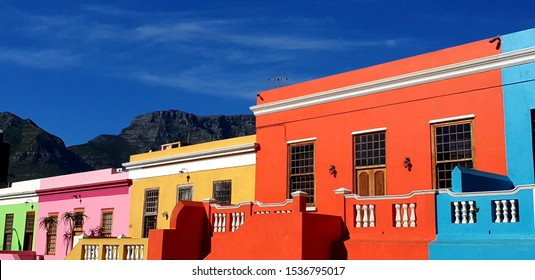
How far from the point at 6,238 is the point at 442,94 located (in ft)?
73.4

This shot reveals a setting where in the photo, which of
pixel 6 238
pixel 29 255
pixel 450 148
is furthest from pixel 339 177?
pixel 6 238

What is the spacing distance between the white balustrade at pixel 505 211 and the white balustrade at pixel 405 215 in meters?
1.49

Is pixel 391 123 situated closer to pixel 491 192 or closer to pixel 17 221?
pixel 491 192

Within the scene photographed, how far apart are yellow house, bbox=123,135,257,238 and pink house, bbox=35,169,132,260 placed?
796 mm

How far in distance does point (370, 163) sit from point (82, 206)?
13.9 m

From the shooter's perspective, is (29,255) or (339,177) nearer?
(339,177)

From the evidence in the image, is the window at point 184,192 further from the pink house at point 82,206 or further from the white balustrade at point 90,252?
the white balustrade at point 90,252

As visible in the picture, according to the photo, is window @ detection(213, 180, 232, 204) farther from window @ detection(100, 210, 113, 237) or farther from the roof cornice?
window @ detection(100, 210, 113, 237)

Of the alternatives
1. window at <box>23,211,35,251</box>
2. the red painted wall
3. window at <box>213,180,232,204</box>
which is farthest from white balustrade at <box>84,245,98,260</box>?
window at <box>23,211,35,251</box>

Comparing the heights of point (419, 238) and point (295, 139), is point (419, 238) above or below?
below

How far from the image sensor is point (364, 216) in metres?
12.1

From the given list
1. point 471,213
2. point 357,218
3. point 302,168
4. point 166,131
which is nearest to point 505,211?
point 471,213
